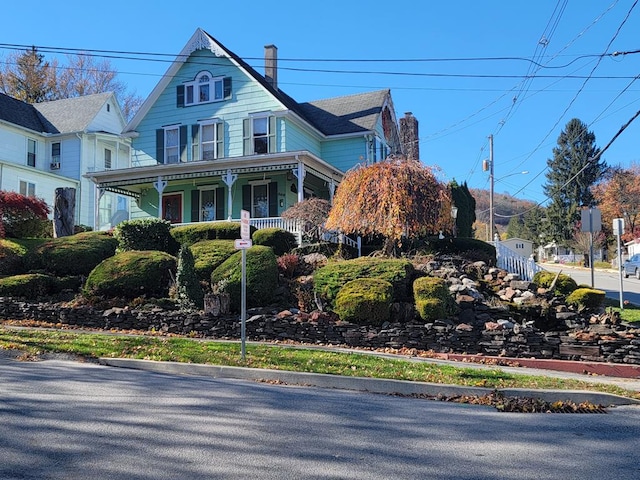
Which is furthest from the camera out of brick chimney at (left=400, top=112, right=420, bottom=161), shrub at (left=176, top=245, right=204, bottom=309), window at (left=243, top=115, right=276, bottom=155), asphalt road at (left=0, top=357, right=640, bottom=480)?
brick chimney at (left=400, top=112, right=420, bottom=161)

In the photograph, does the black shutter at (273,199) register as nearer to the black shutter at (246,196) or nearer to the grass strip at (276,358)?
the black shutter at (246,196)

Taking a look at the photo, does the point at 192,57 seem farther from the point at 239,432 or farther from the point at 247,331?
the point at 239,432

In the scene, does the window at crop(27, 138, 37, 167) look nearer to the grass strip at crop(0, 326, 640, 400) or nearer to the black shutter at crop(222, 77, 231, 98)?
Result: the black shutter at crop(222, 77, 231, 98)

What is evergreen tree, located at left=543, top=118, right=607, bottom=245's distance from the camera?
205 ft

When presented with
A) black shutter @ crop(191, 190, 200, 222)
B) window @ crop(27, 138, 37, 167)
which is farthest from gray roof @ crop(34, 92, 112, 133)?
black shutter @ crop(191, 190, 200, 222)

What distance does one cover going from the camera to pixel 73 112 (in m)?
35.2

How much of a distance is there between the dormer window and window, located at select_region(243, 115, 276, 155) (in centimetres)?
197

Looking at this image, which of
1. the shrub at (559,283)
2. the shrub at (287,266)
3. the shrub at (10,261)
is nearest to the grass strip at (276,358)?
the shrub at (287,266)

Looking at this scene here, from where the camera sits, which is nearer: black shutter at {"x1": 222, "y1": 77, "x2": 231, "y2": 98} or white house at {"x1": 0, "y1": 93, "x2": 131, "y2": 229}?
black shutter at {"x1": 222, "y1": 77, "x2": 231, "y2": 98}

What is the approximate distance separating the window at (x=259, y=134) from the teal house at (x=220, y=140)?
44 mm

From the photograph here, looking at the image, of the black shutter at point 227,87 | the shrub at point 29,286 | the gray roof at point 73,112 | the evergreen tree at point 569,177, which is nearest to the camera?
the shrub at point 29,286

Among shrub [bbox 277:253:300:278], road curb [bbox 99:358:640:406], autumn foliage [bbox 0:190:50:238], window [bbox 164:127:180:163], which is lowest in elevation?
road curb [bbox 99:358:640:406]

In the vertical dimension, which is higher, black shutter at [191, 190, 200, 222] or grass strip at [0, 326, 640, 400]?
black shutter at [191, 190, 200, 222]

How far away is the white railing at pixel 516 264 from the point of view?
16.3 m
